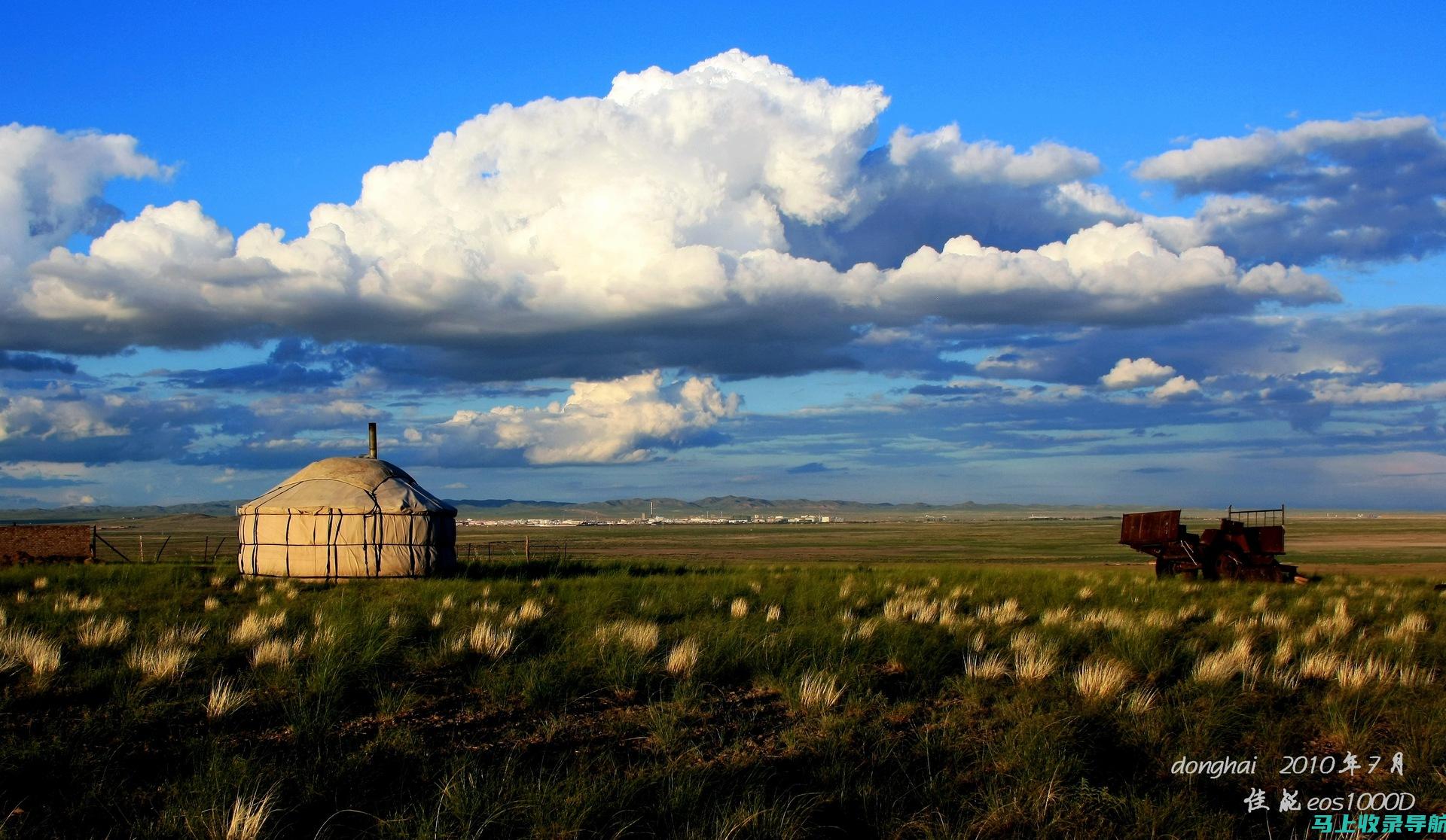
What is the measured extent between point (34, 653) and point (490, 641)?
4745 millimetres

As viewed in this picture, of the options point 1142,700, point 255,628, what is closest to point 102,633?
point 255,628

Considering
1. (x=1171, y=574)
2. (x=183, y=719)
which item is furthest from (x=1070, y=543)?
(x=183, y=719)

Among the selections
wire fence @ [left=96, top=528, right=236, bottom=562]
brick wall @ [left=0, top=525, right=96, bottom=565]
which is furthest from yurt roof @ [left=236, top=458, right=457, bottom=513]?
brick wall @ [left=0, top=525, right=96, bottom=565]

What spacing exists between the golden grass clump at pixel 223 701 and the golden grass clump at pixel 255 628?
126 inches

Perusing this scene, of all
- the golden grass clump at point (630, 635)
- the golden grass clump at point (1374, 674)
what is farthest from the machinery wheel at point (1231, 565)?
the golden grass clump at point (630, 635)

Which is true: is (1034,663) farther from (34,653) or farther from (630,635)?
(34,653)

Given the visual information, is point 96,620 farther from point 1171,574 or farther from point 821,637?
point 1171,574

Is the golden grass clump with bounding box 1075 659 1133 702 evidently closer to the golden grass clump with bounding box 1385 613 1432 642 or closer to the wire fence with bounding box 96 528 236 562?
the golden grass clump with bounding box 1385 613 1432 642

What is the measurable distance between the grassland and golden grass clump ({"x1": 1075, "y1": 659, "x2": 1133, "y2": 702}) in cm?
4

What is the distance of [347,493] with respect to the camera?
29.0 metres

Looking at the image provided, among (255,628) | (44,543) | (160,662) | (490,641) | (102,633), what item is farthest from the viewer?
(44,543)

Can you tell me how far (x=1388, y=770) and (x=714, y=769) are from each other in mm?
5554

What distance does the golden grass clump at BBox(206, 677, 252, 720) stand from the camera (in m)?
8.45

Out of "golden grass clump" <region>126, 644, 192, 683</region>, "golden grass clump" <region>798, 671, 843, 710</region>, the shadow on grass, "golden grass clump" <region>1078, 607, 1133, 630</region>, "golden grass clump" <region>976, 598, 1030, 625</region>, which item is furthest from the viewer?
the shadow on grass
